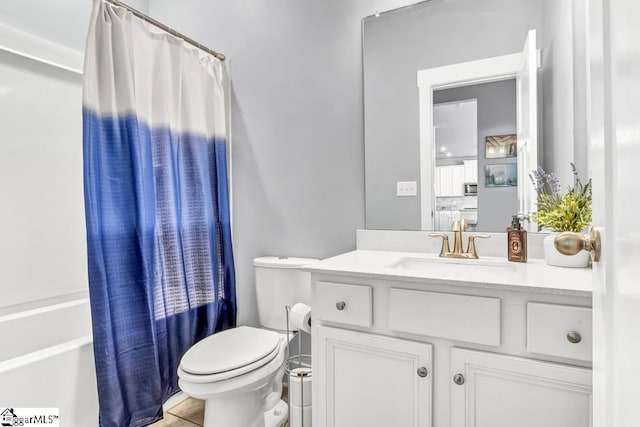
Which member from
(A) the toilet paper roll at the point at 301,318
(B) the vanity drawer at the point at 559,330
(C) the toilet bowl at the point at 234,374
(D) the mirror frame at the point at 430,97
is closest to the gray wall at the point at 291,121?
(D) the mirror frame at the point at 430,97

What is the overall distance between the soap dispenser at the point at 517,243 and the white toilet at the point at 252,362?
0.92m

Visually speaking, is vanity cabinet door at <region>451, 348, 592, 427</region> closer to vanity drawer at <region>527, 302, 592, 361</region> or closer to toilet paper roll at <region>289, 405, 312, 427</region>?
vanity drawer at <region>527, 302, 592, 361</region>

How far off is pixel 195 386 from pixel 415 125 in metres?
1.41

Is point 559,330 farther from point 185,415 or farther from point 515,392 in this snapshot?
point 185,415

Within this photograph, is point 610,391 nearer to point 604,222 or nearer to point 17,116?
point 604,222

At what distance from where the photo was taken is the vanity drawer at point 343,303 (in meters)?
1.18

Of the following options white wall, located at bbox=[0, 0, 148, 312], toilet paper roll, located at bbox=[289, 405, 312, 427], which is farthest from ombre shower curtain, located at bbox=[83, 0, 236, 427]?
toilet paper roll, located at bbox=[289, 405, 312, 427]

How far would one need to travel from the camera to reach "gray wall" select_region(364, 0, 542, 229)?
1482 mm

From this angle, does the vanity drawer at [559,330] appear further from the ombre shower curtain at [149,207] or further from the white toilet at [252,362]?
the ombre shower curtain at [149,207]

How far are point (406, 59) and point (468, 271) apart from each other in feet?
3.30

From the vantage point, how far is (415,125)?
1631 mm

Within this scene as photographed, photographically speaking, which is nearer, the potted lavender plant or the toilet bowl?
the potted lavender plant

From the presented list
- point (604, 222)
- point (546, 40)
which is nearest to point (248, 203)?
point (546, 40)

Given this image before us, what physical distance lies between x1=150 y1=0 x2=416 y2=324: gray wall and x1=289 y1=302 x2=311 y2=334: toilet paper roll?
423mm
